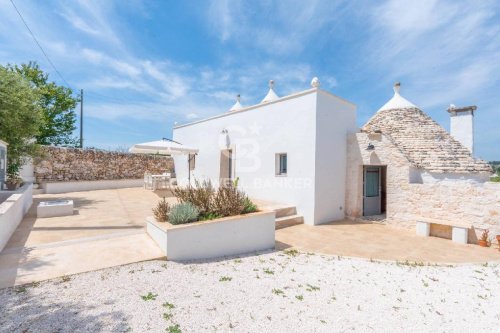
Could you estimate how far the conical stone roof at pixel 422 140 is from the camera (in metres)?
9.04

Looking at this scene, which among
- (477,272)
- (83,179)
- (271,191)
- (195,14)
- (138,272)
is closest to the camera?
(138,272)

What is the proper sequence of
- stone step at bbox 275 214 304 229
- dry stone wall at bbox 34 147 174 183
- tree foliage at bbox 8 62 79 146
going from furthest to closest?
tree foliage at bbox 8 62 79 146 < dry stone wall at bbox 34 147 174 183 < stone step at bbox 275 214 304 229

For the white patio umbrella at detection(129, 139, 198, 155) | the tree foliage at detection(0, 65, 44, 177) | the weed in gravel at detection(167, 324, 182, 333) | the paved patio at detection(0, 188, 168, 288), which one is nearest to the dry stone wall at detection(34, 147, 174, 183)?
the tree foliage at detection(0, 65, 44, 177)

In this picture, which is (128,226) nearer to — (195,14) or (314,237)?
(314,237)

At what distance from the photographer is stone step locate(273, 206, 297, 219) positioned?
30.7 feet

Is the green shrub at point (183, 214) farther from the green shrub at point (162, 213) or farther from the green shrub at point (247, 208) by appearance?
the green shrub at point (247, 208)

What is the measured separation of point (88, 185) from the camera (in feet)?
52.1

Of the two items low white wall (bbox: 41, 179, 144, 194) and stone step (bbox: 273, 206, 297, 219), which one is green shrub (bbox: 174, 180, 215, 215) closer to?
stone step (bbox: 273, 206, 297, 219)

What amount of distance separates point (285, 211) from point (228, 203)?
386 centimetres

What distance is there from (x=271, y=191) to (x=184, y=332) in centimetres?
824

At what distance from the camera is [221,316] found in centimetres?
341

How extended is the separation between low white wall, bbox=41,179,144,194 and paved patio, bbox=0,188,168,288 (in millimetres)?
6966

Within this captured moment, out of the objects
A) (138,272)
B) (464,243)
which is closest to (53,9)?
(138,272)

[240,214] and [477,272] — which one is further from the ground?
[240,214]
